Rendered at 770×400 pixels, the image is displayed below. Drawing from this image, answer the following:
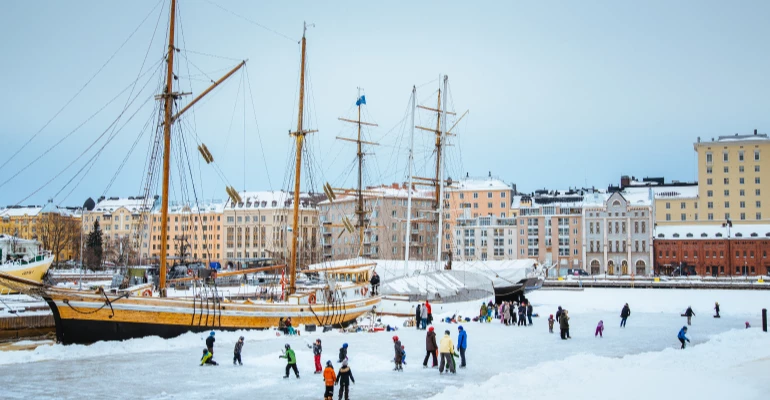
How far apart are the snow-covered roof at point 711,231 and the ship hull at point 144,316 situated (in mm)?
95996

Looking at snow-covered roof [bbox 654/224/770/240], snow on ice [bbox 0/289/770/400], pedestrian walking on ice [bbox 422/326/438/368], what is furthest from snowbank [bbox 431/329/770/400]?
snow-covered roof [bbox 654/224/770/240]

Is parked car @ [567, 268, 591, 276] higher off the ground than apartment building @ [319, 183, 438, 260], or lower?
lower

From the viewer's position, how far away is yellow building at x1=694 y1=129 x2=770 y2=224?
12825 centimetres

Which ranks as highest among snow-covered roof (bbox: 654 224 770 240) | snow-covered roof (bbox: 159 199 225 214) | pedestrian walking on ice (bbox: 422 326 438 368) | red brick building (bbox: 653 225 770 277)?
snow-covered roof (bbox: 159 199 225 214)

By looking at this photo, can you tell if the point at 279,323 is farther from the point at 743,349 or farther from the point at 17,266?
the point at 17,266

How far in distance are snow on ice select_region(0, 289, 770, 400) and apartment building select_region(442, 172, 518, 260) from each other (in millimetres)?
91482

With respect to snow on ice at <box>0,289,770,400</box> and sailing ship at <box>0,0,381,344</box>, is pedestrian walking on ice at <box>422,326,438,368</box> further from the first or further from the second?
sailing ship at <box>0,0,381,344</box>

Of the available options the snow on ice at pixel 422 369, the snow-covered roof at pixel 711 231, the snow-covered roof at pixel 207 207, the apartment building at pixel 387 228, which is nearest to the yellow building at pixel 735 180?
the snow-covered roof at pixel 711 231

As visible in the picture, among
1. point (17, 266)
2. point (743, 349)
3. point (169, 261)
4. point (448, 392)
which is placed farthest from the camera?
point (169, 261)

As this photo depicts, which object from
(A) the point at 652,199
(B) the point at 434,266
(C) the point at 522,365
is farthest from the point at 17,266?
(A) the point at 652,199

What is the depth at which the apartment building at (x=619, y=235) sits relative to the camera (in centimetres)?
11994

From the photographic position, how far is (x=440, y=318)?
46.0m

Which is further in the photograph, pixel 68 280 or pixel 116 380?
pixel 68 280

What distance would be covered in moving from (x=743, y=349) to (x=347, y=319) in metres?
22.7
